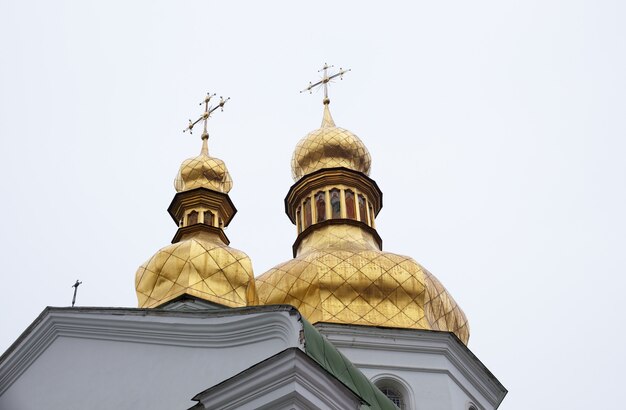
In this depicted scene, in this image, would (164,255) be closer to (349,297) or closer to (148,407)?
(349,297)

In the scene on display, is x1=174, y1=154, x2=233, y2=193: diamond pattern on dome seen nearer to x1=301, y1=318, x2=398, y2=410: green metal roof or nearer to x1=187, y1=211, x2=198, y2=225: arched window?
x1=187, y1=211, x2=198, y2=225: arched window

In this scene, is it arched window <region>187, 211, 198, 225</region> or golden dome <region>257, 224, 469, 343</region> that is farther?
arched window <region>187, 211, 198, 225</region>

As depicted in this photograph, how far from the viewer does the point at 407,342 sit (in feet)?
50.5

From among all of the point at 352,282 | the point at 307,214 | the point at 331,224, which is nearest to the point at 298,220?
the point at 307,214

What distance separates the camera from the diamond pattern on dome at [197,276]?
49.9 feet

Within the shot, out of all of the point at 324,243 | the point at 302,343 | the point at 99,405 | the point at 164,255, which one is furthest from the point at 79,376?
the point at 324,243

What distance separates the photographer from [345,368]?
374 inches

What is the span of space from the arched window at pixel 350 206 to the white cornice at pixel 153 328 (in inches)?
378

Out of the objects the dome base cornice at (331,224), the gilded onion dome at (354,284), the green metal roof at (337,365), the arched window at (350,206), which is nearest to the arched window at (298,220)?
the gilded onion dome at (354,284)

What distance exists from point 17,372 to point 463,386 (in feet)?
23.6

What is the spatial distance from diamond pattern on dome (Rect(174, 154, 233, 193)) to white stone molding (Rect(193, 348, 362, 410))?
1045 centimetres

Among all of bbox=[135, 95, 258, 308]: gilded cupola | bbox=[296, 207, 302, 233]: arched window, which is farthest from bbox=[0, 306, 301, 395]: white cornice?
bbox=[296, 207, 302, 233]: arched window

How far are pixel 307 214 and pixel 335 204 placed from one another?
1.96ft

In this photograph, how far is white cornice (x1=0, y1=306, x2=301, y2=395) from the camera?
927cm
